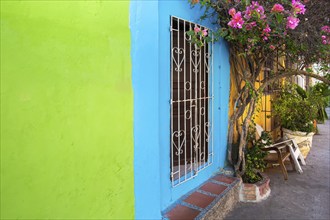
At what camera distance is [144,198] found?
2508mm

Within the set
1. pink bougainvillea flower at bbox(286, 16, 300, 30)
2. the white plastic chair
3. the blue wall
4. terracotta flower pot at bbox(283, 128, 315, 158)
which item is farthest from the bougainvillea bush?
terracotta flower pot at bbox(283, 128, 315, 158)

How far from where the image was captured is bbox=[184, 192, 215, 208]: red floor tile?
3.14 meters

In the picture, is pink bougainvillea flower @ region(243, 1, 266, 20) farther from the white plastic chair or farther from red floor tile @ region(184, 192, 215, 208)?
the white plastic chair

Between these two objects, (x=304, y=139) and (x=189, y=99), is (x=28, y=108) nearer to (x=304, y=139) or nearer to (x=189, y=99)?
(x=189, y=99)

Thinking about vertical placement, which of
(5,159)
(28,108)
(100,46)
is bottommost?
(5,159)

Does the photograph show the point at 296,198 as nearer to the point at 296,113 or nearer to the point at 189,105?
the point at 189,105

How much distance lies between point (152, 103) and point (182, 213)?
4.24 feet

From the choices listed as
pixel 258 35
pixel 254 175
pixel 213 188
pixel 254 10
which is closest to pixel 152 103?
pixel 254 10

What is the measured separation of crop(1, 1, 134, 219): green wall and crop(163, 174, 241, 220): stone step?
2.73 ft

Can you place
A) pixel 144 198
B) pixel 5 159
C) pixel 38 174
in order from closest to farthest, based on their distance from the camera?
pixel 5 159, pixel 38 174, pixel 144 198

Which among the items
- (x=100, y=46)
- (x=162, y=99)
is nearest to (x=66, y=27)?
(x=100, y=46)

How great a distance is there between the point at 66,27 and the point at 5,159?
3.03 feet

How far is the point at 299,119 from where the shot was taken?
19.7 feet

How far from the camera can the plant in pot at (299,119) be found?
19.3 feet
